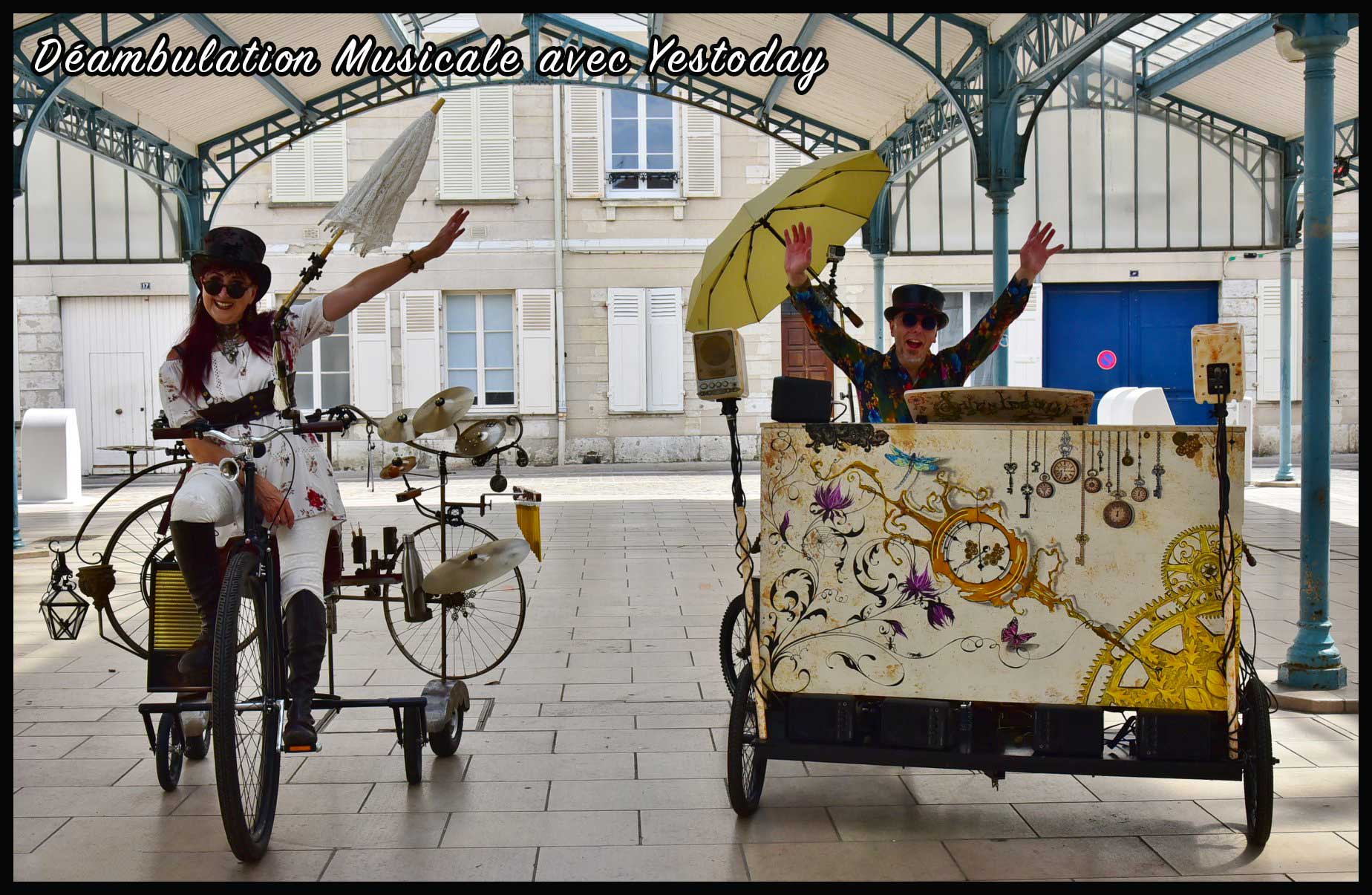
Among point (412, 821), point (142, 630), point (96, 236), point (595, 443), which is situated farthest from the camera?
point (595, 443)

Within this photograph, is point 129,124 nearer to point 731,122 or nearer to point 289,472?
point 731,122

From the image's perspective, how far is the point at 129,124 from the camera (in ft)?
42.4

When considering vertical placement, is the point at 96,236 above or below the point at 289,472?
above

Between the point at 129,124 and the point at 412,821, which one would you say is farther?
the point at 129,124

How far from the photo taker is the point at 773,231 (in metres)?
5.13

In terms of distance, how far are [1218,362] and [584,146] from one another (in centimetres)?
1623

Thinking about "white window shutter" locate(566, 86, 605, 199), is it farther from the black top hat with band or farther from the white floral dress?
the white floral dress

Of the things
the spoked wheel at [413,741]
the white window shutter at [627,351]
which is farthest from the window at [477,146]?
the spoked wheel at [413,741]

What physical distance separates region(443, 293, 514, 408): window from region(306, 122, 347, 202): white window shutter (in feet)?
7.26

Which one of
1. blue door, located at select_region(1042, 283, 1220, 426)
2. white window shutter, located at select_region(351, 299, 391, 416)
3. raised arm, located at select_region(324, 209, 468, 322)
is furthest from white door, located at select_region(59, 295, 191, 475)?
raised arm, located at select_region(324, 209, 468, 322)

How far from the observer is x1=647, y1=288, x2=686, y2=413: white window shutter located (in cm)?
1930

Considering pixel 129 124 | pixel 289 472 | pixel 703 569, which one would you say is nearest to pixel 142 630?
pixel 289 472

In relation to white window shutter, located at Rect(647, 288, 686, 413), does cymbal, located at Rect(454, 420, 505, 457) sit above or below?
below

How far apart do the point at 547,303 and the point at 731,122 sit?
374cm
